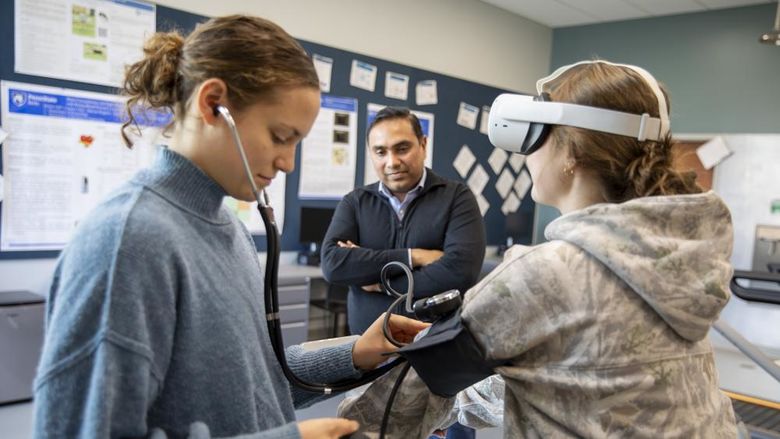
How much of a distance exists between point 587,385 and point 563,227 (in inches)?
8.8

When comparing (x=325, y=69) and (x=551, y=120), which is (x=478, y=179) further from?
(x=551, y=120)

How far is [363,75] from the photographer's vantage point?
4.65 metres

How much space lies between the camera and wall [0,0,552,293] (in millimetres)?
3811

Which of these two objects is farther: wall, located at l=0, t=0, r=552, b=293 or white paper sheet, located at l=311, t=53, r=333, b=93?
white paper sheet, located at l=311, t=53, r=333, b=93

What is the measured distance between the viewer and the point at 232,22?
2.70 feet

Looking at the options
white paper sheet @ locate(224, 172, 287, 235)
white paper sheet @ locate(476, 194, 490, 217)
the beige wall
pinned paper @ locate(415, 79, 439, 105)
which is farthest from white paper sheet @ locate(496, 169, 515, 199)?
white paper sheet @ locate(224, 172, 287, 235)

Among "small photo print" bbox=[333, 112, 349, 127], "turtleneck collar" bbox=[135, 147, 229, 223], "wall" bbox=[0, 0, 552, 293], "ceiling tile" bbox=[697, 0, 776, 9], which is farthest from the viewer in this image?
"ceiling tile" bbox=[697, 0, 776, 9]

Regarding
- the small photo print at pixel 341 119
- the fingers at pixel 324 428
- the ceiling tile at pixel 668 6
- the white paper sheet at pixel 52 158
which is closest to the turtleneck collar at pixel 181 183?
the fingers at pixel 324 428

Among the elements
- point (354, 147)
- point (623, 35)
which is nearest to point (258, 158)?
point (354, 147)

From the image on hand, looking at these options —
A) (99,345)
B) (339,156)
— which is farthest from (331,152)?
(99,345)

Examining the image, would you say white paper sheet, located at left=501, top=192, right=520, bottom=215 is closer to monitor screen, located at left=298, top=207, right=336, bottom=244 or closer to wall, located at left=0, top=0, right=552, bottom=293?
wall, located at left=0, top=0, right=552, bottom=293

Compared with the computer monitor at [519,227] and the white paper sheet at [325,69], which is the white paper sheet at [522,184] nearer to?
the computer monitor at [519,227]

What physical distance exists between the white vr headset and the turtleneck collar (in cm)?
51

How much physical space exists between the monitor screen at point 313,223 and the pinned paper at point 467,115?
1798mm
